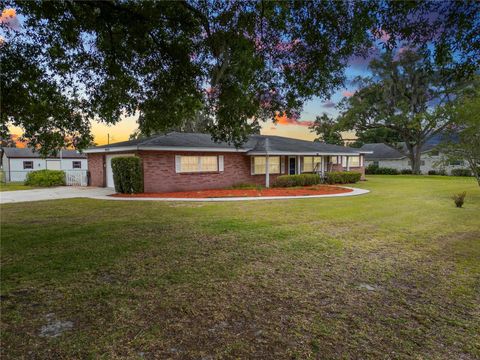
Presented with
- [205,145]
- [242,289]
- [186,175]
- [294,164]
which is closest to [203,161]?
[205,145]

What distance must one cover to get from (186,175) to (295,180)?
23.3 ft

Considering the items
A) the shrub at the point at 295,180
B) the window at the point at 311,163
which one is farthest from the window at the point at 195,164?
the window at the point at 311,163

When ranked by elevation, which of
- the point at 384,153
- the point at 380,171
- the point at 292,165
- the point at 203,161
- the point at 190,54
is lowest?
the point at 380,171

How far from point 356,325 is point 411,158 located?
47.3 m

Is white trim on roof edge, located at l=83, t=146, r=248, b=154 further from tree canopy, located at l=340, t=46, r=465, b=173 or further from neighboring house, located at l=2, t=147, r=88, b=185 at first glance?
tree canopy, located at l=340, t=46, r=465, b=173

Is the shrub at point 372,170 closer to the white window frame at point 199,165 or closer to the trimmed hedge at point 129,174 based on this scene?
the white window frame at point 199,165

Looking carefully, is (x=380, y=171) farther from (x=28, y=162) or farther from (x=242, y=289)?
(x=242, y=289)

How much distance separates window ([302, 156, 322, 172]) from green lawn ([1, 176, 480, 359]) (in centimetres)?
1551

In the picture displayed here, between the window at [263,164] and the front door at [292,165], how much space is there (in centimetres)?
116

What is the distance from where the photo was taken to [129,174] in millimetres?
16172

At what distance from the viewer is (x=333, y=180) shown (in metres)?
23.2

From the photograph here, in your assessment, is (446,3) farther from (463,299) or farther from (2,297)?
(2,297)

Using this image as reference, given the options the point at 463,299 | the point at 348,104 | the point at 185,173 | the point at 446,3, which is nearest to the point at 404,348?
the point at 463,299

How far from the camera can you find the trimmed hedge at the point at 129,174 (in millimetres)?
16156
